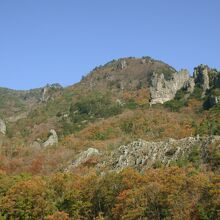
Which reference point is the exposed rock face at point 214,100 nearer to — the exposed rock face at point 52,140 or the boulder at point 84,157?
the exposed rock face at point 52,140

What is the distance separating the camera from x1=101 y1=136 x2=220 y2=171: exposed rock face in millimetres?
86062

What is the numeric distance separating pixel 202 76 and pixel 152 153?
7039 cm

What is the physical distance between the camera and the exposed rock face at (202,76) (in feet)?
500

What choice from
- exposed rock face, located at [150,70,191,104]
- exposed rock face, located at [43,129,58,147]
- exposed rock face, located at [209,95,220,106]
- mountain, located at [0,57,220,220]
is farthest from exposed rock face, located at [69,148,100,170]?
exposed rock face, located at [150,70,191,104]

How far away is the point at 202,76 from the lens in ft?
506

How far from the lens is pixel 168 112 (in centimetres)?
14262

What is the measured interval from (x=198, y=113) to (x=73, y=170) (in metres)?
50.6

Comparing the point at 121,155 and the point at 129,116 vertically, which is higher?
the point at 129,116

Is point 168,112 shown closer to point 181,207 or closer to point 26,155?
point 26,155

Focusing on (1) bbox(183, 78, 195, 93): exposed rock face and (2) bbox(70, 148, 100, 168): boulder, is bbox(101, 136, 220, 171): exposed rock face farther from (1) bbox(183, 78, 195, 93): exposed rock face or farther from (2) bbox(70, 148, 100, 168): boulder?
(1) bbox(183, 78, 195, 93): exposed rock face

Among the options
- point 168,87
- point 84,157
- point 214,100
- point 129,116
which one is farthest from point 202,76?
point 84,157

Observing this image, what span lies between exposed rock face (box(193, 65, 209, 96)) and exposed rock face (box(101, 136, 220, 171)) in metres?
62.6

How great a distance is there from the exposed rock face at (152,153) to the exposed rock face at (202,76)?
62.6 metres

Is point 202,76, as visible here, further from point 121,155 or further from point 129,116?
point 121,155
